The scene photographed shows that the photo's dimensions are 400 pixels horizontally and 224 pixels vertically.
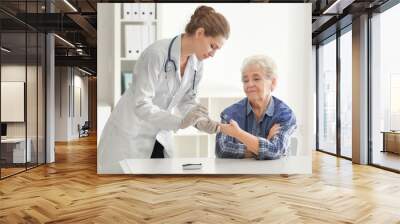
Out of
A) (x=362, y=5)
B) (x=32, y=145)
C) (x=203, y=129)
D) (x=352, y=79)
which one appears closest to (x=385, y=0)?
(x=362, y=5)

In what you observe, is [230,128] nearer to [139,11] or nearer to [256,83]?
[256,83]

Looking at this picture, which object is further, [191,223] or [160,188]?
[160,188]

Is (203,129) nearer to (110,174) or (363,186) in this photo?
(110,174)

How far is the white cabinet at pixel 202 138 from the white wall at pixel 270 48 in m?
0.10

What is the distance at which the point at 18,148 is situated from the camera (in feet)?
21.2

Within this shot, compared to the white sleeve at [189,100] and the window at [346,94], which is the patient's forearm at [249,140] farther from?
the window at [346,94]

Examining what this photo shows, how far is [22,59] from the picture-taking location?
21.2 feet

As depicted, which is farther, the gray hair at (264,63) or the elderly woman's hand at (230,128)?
the gray hair at (264,63)

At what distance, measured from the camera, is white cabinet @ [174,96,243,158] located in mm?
5906

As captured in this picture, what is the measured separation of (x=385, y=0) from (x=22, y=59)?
19.1 feet

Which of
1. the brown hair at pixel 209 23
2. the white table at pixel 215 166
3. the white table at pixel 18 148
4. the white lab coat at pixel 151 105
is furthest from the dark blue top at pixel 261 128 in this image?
the white table at pixel 18 148

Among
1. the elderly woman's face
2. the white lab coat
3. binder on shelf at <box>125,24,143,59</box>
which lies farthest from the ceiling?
the white lab coat

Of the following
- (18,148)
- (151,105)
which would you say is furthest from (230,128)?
(18,148)

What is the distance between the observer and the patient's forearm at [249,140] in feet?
19.1
